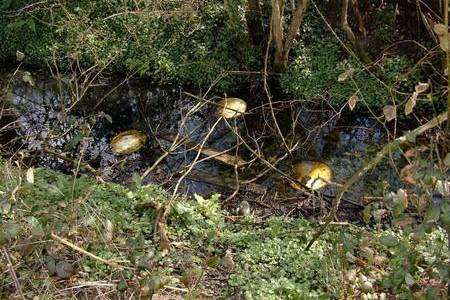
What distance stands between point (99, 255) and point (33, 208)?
0.45 metres

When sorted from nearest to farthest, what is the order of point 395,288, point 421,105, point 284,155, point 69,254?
point 395,288
point 69,254
point 284,155
point 421,105

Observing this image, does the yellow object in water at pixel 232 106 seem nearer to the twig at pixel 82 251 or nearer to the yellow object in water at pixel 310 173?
the yellow object in water at pixel 310 173

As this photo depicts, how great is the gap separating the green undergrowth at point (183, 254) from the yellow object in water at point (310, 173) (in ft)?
Answer: 2.64

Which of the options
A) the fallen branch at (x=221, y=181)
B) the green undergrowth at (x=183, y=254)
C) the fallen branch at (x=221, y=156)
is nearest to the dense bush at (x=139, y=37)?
the fallen branch at (x=221, y=156)

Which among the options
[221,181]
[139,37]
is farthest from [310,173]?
[139,37]

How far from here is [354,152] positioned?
5055mm

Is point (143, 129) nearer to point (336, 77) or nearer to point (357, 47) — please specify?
point (336, 77)

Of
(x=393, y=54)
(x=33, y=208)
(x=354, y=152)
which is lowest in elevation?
(x=354, y=152)

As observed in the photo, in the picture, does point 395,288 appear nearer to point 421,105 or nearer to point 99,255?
point 99,255

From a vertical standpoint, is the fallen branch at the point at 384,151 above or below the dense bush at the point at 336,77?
above

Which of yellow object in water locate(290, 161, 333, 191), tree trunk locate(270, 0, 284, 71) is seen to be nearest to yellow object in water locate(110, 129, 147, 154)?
yellow object in water locate(290, 161, 333, 191)

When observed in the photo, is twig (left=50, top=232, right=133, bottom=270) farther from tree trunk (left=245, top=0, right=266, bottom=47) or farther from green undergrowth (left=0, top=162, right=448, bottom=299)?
tree trunk (left=245, top=0, right=266, bottom=47)

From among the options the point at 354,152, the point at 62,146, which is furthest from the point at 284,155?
the point at 62,146

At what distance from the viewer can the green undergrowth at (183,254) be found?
8.68 ft
